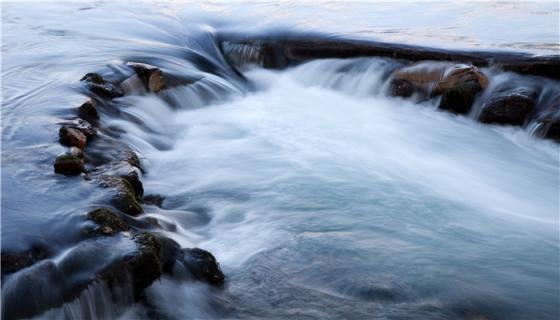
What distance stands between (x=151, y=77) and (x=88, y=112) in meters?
2.04

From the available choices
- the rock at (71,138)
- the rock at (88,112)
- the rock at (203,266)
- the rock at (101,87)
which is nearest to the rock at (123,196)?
the rock at (203,266)

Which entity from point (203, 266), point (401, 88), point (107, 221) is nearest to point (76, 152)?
point (107, 221)

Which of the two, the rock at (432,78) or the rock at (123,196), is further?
the rock at (432,78)

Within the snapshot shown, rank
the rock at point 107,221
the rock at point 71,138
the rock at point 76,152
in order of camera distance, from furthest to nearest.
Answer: the rock at point 71,138, the rock at point 76,152, the rock at point 107,221

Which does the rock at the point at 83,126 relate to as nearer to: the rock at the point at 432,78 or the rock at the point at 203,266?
the rock at the point at 203,266

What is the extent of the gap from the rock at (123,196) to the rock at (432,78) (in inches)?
208

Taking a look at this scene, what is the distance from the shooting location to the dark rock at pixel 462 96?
27.3ft

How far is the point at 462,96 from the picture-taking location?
27.5 feet

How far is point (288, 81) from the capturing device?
1059 centimetres

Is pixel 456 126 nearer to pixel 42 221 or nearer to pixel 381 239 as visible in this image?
pixel 381 239

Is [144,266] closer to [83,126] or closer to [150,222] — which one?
[150,222]

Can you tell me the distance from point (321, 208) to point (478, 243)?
154cm

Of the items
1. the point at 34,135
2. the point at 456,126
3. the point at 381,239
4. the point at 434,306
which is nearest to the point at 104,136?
the point at 34,135

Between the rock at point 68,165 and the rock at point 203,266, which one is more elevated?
the rock at point 68,165
